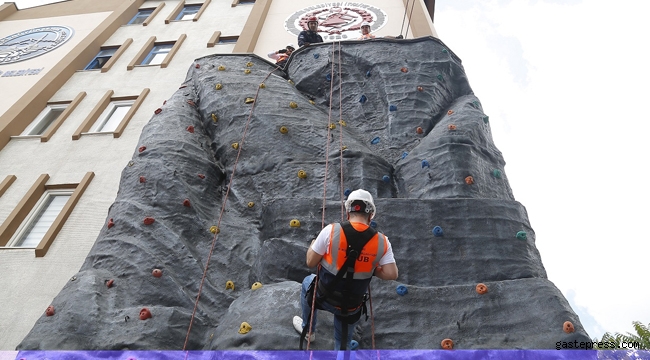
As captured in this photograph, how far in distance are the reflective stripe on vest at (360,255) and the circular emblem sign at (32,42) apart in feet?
40.9

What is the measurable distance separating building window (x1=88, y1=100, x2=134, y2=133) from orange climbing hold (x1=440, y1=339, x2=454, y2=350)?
8102 millimetres

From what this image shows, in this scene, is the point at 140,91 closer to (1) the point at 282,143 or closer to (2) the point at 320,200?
(1) the point at 282,143

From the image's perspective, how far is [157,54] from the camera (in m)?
11.9

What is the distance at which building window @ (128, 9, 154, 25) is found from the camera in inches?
538

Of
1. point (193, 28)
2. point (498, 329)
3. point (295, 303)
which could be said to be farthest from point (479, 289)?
point (193, 28)

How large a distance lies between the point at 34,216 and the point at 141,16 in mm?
8300

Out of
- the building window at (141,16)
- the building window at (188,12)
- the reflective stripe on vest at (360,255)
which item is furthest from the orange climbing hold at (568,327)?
the building window at (141,16)

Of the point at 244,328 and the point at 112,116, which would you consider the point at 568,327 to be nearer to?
the point at 244,328

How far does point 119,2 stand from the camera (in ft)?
46.2

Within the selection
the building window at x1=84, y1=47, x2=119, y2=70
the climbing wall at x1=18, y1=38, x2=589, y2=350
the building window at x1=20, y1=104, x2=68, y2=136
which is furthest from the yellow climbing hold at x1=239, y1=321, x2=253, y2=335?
the building window at x1=84, y1=47, x2=119, y2=70

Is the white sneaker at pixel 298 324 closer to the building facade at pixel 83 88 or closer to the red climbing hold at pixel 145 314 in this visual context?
the red climbing hold at pixel 145 314

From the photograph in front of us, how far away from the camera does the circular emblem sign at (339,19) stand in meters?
10.8

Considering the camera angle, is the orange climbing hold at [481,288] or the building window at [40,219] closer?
the orange climbing hold at [481,288]

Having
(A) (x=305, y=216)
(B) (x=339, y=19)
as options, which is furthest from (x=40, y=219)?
(B) (x=339, y=19)
